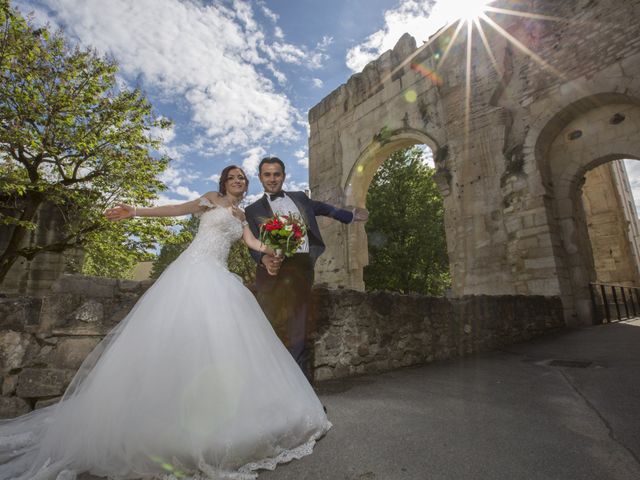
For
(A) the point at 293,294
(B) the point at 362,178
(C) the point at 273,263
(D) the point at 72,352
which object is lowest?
(D) the point at 72,352

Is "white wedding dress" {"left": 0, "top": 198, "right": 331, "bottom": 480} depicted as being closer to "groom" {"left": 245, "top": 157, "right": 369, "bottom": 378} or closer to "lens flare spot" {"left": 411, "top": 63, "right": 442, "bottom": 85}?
"groom" {"left": 245, "top": 157, "right": 369, "bottom": 378}

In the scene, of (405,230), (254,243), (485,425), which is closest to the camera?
(485,425)

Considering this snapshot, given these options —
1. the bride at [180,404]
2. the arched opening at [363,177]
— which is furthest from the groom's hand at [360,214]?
the arched opening at [363,177]

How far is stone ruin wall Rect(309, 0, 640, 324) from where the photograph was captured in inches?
265

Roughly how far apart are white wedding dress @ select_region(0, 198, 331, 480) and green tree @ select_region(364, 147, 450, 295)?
15053mm

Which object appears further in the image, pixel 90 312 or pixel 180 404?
pixel 90 312

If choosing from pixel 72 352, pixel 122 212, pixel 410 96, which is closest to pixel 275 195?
pixel 122 212

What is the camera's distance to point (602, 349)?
14.5 ft

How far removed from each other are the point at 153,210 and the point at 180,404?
61.8 inches

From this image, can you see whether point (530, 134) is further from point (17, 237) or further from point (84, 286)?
point (17, 237)

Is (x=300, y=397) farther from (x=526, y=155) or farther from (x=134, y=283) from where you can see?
(x=526, y=155)

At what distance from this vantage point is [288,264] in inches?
106

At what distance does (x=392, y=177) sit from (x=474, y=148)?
385 inches

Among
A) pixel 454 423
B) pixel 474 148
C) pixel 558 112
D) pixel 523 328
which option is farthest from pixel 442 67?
pixel 454 423
